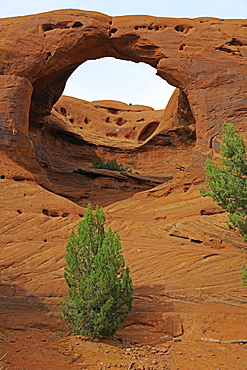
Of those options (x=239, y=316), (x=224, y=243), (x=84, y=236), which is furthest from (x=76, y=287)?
(x=224, y=243)

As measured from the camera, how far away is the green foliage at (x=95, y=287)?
33.6 feet

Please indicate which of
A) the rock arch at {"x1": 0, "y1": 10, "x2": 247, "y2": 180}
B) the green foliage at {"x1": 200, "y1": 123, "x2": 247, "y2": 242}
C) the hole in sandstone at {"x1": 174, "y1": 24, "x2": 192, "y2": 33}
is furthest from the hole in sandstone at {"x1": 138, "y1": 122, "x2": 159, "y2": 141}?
the green foliage at {"x1": 200, "y1": 123, "x2": 247, "y2": 242}

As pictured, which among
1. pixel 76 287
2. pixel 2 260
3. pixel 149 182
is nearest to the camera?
pixel 76 287

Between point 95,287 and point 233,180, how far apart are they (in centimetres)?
469

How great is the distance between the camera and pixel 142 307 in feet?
39.8

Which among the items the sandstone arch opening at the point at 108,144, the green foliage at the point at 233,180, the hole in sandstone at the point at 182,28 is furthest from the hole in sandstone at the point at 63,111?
the green foliage at the point at 233,180

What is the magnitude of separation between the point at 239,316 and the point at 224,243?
3141 millimetres

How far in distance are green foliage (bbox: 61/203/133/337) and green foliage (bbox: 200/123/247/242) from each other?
3.25 m

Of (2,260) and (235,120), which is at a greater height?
(235,120)

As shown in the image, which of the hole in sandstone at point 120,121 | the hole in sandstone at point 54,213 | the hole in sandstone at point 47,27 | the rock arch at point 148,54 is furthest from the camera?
the hole in sandstone at point 120,121

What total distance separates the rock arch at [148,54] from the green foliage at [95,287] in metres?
8.30

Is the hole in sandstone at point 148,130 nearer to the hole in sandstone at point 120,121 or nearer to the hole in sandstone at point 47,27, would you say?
the hole in sandstone at point 120,121

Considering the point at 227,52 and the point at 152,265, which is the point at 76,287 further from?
the point at 227,52

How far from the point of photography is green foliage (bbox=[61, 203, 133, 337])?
33.6ft
